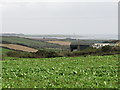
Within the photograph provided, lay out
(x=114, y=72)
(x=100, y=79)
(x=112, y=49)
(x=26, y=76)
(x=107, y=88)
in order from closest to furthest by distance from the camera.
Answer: (x=107, y=88)
(x=100, y=79)
(x=26, y=76)
(x=114, y=72)
(x=112, y=49)

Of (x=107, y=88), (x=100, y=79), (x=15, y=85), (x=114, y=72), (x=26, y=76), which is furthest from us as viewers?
(x=114, y=72)

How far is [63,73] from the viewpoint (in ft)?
51.8

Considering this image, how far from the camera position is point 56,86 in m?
11.7

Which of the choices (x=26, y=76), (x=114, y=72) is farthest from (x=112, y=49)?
(x=26, y=76)

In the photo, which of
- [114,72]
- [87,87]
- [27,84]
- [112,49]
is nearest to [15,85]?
[27,84]

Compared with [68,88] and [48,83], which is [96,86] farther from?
[48,83]

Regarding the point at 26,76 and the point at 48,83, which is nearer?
the point at 48,83

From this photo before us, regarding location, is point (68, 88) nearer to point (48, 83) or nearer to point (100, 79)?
point (48, 83)

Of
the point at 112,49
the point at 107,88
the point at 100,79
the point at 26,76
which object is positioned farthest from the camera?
the point at 112,49

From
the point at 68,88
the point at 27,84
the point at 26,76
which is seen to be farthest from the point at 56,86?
the point at 26,76

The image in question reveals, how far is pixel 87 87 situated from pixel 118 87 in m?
1.36

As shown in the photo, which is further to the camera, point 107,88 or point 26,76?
point 26,76

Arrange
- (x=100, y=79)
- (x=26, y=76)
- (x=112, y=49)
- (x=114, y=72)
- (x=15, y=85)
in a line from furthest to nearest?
(x=112, y=49) < (x=114, y=72) < (x=26, y=76) < (x=100, y=79) < (x=15, y=85)

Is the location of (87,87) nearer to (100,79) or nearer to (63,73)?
(100,79)
